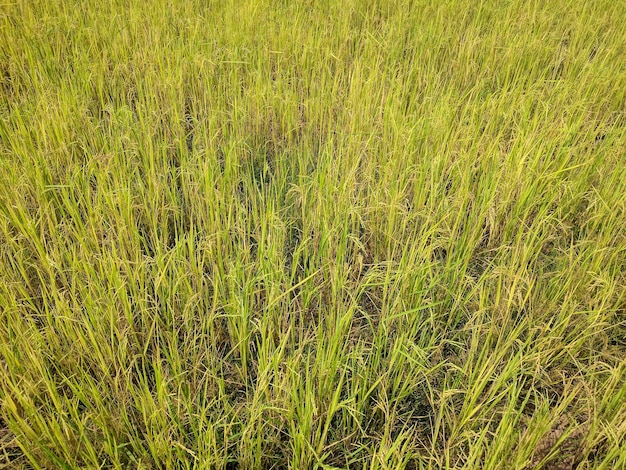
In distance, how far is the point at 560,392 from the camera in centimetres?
118

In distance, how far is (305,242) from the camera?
127 centimetres

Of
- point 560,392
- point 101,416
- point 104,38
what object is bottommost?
point 560,392

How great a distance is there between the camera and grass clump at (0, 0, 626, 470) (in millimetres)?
1005

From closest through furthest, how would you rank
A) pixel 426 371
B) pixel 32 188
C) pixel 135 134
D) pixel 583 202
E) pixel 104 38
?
1. pixel 426 371
2. pixel 32 188
3. pixel 583 202
4. pixel 135 134
5. pixel 104 38

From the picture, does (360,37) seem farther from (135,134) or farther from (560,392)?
(560,392)

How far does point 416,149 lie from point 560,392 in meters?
0.92

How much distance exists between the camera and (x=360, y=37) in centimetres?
242

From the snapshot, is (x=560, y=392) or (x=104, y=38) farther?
(x=104, y=38)

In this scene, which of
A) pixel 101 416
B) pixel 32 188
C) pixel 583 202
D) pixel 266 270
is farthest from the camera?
pixel 583 202

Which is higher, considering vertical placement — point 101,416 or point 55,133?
point 55,133

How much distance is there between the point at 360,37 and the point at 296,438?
7.02 ft

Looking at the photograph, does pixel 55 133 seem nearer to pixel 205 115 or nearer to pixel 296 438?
pixel 205 115

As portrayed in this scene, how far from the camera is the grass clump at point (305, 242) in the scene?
1005mm

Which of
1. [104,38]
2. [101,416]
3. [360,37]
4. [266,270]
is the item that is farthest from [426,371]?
[104,38]
